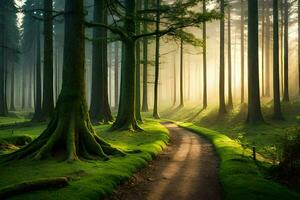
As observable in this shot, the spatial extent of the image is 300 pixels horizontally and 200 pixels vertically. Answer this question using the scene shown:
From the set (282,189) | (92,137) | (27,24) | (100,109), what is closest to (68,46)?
(92,137)

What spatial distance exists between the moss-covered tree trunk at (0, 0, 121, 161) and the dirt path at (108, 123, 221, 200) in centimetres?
218

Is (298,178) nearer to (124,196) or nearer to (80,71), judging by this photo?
(124,196)

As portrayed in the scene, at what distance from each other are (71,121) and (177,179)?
4.44 metres

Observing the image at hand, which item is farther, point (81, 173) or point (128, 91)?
point (128, 91)

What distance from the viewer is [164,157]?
16.0 metres

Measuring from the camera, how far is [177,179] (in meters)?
12.0

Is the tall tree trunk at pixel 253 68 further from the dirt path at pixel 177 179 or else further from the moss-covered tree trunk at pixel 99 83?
the dirt path at pixel 177 179

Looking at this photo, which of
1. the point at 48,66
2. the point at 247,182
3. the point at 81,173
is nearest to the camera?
the point at 247,182

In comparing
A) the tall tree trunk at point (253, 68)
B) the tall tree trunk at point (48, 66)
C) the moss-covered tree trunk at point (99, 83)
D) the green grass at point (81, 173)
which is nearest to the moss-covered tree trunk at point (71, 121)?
the green grass at point (81, 173)

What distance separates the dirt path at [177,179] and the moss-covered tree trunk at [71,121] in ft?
7.16

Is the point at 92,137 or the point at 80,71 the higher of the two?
the point at 80,71

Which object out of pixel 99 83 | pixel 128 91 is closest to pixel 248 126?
pixel 128 91

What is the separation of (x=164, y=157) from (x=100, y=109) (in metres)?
13.0

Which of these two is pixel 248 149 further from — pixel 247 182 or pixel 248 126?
pixel 248 126
